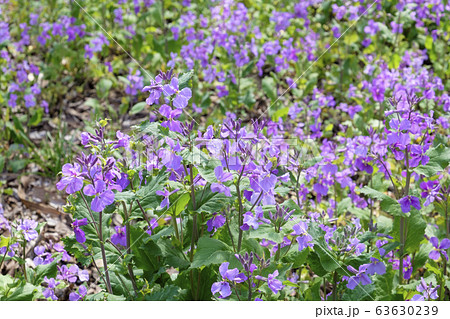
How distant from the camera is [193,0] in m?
5.18

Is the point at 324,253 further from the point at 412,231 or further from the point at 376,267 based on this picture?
the point at 412,231

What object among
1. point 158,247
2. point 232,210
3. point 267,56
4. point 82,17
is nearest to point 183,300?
point 158,247

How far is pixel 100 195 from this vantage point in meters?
1.71

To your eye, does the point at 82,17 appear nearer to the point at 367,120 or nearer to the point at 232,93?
the point at 232,93

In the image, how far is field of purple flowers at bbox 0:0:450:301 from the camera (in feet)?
6.22

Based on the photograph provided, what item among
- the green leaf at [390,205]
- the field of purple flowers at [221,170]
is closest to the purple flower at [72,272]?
the field of purple flowers at [221,170]

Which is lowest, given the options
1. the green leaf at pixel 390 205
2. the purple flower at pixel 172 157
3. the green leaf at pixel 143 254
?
the green leaf at pixel 143 254

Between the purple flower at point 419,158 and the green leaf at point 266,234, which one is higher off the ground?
the purple flower at point 419,158

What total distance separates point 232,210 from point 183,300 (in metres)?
0.38

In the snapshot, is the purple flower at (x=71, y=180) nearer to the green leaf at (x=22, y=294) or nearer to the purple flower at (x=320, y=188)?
the green leaf at (x=22, y=294)

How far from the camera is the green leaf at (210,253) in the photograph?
6.08ft

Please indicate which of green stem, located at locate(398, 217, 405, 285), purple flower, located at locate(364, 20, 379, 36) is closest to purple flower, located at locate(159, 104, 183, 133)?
green stem, located at locate(398, 217, 405, 285)

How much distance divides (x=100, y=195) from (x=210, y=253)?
0.43m

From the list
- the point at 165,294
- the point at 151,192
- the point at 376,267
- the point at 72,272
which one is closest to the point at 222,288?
the point at 165,294
